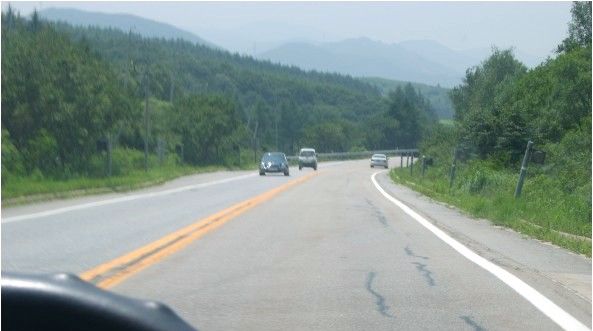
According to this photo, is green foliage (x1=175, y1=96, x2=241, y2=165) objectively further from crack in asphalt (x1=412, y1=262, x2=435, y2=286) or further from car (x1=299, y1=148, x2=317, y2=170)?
crack in asphalt (x1=412, y1=262, x2=435, y2=286)

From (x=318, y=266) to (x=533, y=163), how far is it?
2257 cm

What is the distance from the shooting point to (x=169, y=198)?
1160 inches

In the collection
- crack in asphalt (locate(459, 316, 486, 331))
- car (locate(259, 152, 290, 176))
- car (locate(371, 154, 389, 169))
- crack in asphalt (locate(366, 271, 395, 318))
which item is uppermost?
crack in asphalt (locate(459, 316, 486, 331))

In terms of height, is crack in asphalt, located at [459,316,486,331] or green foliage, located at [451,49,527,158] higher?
green foliage, located at [451,49,527,158]

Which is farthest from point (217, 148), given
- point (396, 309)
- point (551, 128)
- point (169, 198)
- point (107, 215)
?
point (396, 309)

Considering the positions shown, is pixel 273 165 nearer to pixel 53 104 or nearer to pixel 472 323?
pixel 53 104

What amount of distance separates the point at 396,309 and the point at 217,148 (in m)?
71.8

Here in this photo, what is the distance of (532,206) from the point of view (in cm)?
2152

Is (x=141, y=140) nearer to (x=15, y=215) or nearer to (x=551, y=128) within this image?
(x=551, y=128)

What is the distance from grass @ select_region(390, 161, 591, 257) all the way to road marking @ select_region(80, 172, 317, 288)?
19.0 feet

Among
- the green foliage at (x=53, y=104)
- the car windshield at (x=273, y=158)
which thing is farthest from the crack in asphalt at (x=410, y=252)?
the car windshield at (x=273, y=158)

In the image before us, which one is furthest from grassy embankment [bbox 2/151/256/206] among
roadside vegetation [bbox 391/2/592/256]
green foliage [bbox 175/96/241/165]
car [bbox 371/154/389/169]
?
car [bbox 371/154/389/169]

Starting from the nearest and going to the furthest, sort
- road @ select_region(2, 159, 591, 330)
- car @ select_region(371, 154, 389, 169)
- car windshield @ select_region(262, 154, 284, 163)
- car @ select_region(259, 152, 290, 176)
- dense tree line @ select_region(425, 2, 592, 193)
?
road @ select_region(2, 159, 591, 330)
dense tree line @ select_region(425, 2, 592, 193)
car @ select_region(259, 152, 290, 176)
car windshield @ select_region(262, 154, 284, 163)
car @ select_region(371, 154, 389, 169)

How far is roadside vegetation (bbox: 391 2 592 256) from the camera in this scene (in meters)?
19.8
